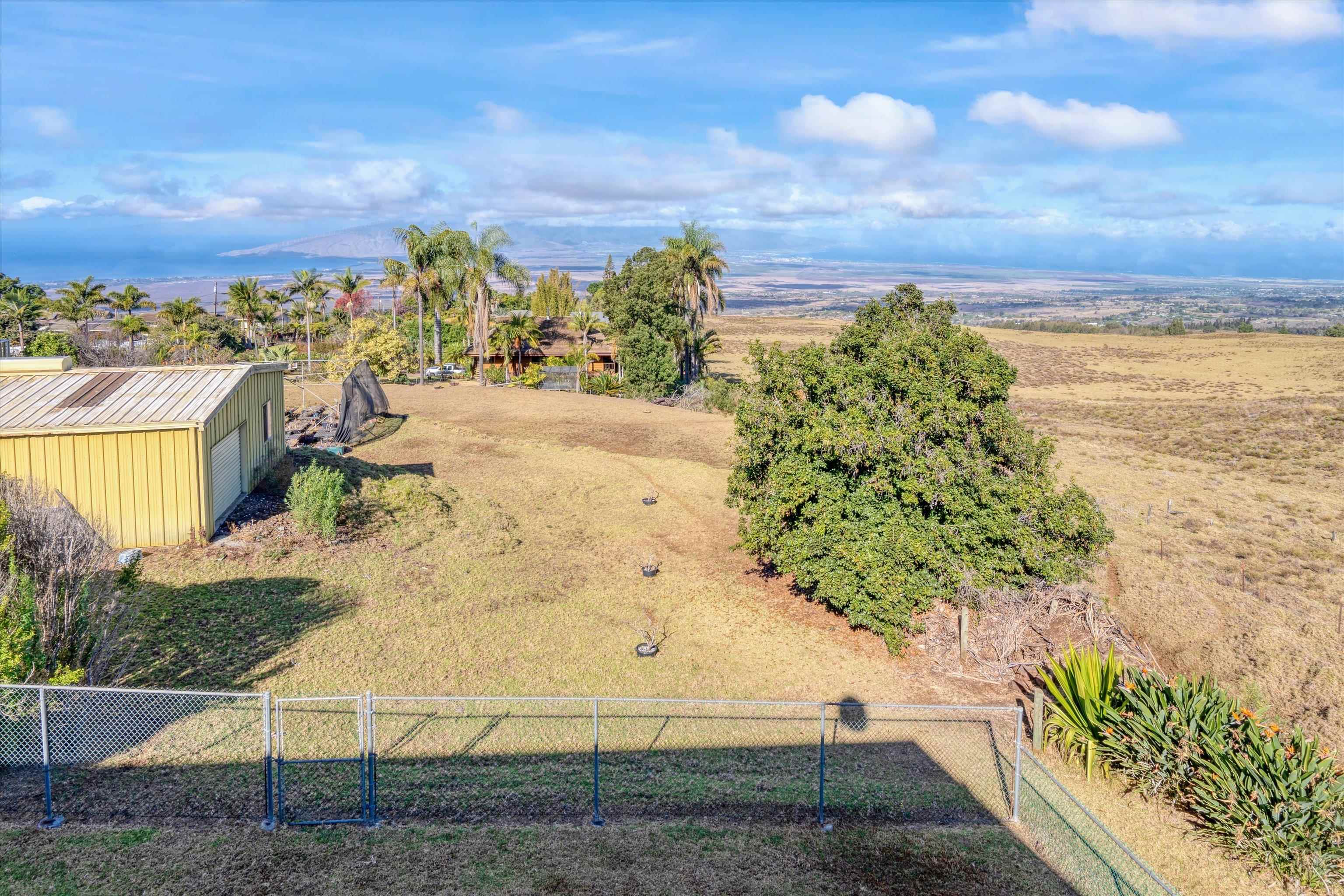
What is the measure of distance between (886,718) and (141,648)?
444 inches

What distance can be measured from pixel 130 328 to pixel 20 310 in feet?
21.7

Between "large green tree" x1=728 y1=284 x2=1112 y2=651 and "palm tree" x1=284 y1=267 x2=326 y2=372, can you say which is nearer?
"large green tree" x1=728 y1=284 x2=1112 y2=651

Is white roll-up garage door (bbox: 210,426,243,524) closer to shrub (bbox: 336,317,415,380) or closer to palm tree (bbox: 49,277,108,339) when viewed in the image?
shrub (bbox: 336,317,415,380)

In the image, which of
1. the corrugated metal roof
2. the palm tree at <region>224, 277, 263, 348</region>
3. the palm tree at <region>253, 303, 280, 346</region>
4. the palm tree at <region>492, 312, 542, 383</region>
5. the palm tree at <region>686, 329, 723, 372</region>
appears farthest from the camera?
the palm tree at <region>253, 303, 280, 346</region>

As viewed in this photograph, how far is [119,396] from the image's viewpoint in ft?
61.7

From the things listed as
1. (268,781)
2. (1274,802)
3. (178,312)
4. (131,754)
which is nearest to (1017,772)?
(1274,802)

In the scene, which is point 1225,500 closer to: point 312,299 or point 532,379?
point 532,379

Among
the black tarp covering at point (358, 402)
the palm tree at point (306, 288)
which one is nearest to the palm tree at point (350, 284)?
the palm tree at point (306, 288)

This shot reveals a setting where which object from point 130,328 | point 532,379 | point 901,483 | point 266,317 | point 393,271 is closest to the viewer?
point 901,483

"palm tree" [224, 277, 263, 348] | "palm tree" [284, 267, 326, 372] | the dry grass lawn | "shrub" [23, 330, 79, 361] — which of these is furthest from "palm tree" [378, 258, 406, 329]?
the dry grass lawn

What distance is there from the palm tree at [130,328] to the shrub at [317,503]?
4019cm

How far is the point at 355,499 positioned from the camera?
21.2 meters

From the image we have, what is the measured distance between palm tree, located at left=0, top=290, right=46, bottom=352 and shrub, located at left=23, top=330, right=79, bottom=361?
43.2 ft

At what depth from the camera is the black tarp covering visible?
31594 millimetres
